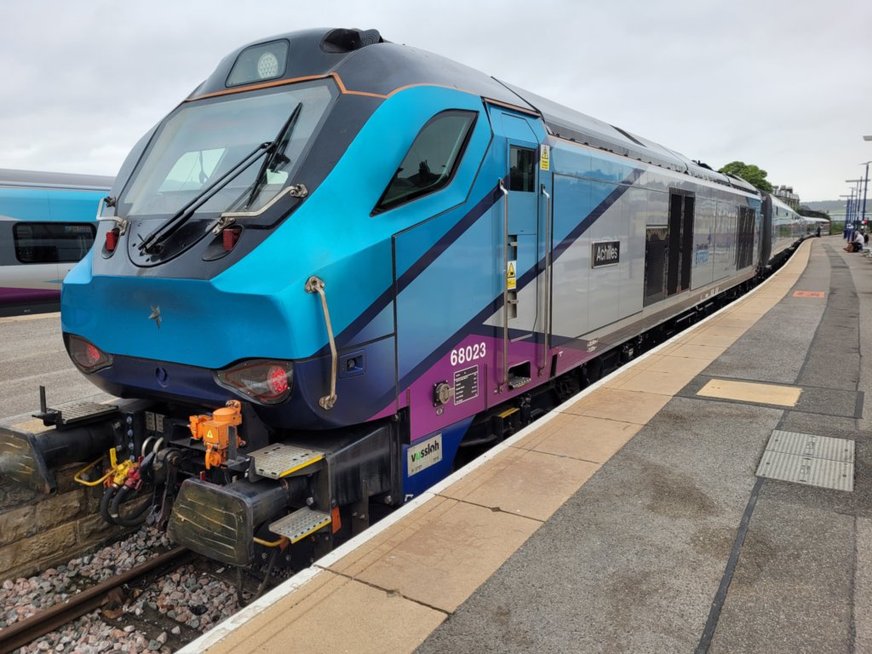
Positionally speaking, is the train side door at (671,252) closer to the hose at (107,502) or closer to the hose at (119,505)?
the hose at (119,505)

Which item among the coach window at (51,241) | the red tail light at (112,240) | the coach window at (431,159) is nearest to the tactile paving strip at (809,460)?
the coach window at (431,159)

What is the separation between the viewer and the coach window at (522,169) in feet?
16.3

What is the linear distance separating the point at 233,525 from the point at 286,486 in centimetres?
35

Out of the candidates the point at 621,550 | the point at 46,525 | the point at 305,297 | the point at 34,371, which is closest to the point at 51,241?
the point at 34,371

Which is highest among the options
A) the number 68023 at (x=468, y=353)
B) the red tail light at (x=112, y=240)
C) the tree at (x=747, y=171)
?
the tree at (x=747, y=171)

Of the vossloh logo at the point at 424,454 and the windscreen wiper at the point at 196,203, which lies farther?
the vossloh logo at the point at 424,454

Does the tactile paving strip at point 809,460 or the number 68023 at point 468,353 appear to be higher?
the number 68023 at point 468,353

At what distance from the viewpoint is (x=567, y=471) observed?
473 centimetres

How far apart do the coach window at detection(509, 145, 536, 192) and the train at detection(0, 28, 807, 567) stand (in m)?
0.02

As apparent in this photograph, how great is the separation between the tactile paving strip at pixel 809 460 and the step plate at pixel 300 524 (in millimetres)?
3172

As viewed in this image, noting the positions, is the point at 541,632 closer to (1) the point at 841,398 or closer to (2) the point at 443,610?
(2) the point at 443,610

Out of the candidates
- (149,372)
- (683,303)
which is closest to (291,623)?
(149,372)

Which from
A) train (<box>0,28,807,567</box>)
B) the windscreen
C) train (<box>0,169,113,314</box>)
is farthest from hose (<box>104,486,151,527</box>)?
train (<box>0,169,113,314</box>)

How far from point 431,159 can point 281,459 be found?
2083 mm
